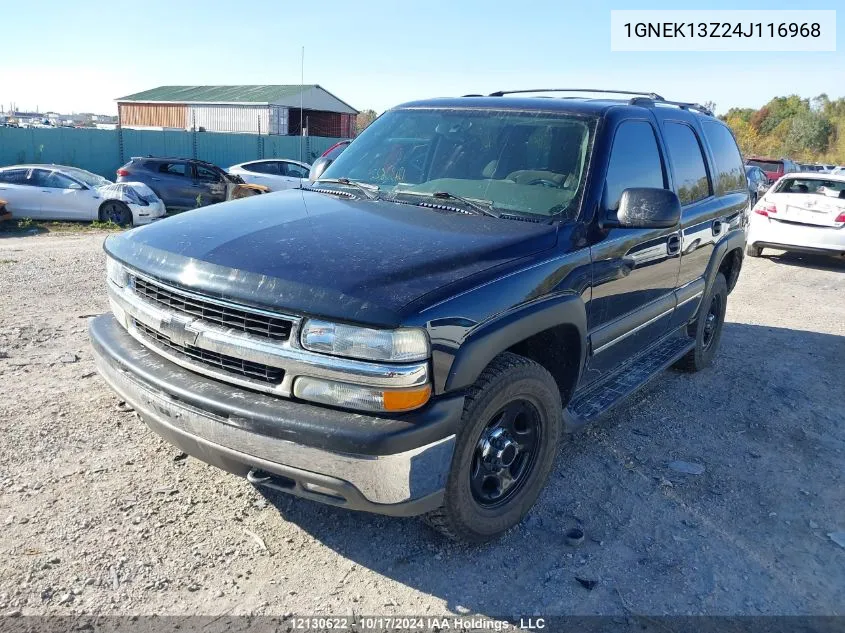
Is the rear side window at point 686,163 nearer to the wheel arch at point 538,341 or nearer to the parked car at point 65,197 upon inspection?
the wheel arch at point 538,341

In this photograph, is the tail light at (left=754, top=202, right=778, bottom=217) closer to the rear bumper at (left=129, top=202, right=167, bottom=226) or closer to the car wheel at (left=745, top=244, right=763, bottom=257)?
the car wheel at (left=745, top=244, right=763, bottom=257)

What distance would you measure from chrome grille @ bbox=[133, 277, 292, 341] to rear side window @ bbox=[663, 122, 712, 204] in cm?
304

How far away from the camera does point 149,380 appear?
2936mm

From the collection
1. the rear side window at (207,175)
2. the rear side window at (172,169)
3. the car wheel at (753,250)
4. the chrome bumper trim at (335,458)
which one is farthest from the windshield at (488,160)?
the rear side window at (172,169)

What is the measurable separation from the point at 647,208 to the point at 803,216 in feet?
30.8

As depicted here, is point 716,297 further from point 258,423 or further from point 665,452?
point 258,423

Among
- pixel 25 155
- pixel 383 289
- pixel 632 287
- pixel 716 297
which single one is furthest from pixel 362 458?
pixel 25 155

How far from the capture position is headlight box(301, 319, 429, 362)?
250 centimetres

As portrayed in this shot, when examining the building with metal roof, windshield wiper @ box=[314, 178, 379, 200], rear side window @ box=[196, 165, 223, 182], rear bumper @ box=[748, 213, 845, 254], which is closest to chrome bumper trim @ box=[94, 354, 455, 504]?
windshield wiper @ box=[314, 178, 379, 200]

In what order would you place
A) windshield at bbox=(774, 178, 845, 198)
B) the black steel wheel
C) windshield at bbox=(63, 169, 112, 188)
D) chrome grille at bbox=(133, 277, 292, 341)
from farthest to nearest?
windshield at bbox=(63, 169, 112, 188), windshield at bbox=(774, 178, 845, 198), the black steel wheel, chrome grille at bbox=(133, 277, 292, 341)

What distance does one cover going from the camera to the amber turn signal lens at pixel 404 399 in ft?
8.26

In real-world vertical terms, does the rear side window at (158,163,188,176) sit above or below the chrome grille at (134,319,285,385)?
above

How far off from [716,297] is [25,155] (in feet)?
72.6

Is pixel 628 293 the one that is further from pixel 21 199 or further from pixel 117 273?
pixel 21 199
